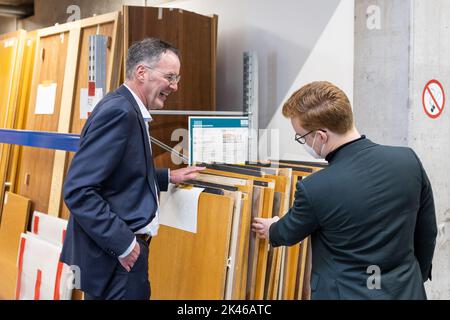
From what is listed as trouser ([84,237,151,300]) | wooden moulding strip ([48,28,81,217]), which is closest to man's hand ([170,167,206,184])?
trouser ([84,237,151,300])

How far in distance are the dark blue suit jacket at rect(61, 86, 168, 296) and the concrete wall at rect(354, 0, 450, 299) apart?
4.65ft

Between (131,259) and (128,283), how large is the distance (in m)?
0.11

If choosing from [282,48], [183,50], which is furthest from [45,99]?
[282,48]

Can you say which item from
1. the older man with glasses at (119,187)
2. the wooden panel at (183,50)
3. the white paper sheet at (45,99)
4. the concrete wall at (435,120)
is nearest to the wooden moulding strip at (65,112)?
the white paper sheet at (45,99)

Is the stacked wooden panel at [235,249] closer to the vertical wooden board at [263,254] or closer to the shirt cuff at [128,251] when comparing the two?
the vertical wooden board at [263,254]

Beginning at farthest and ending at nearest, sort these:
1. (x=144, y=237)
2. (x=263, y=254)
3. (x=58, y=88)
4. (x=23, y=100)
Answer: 1. (x=23, y=100)
2. (x=58, y=88)
3. (x=263, y=254)
4. (x=144, y=237)

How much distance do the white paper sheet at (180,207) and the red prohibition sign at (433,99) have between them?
1.31 meters

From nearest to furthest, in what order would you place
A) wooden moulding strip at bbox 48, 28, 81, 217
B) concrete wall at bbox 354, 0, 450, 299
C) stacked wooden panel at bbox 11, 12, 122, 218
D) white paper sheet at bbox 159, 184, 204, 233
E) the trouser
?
the trouser < white paper sheet at bbox 159, 184, 204, 233 < concrete wall at bbox 354, 0, 450, 299 < stacked wooden panel at bbox 11, 12, 122, 218 < wooden moulding strip at bbox 48, 28, 81, 217

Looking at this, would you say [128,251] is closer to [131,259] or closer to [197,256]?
[131,259]

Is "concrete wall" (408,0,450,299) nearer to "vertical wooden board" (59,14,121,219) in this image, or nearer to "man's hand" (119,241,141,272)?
"man's hand" (119,241,141,272)

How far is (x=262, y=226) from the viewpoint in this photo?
205 cm

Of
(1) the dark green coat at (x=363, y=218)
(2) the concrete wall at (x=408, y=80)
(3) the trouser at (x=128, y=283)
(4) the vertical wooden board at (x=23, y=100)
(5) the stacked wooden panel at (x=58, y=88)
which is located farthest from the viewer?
(4) the vertical wooden board at (x=23, y=100)

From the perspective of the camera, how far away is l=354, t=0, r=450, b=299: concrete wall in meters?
2.62

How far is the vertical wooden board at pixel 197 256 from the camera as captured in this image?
2.14m
